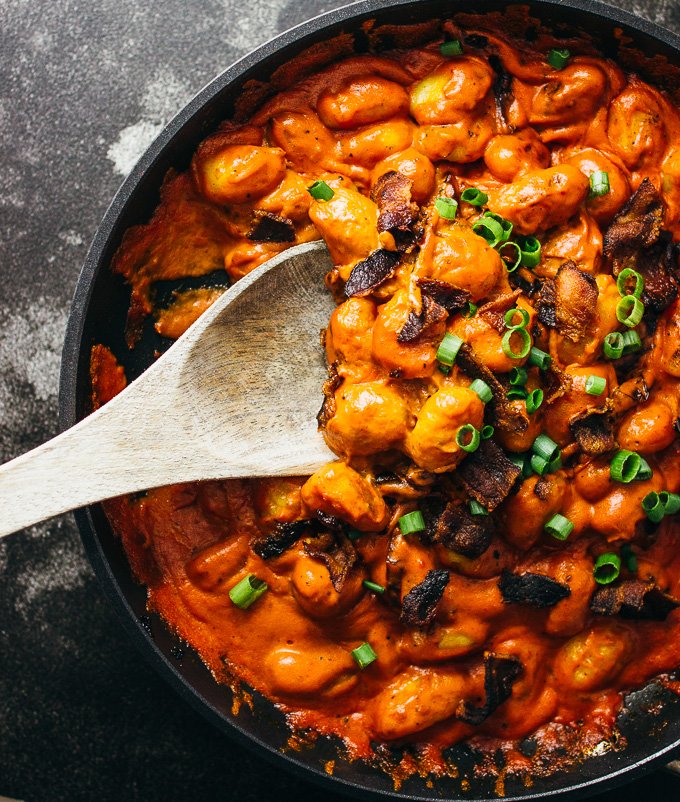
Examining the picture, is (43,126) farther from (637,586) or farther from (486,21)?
(637,586)

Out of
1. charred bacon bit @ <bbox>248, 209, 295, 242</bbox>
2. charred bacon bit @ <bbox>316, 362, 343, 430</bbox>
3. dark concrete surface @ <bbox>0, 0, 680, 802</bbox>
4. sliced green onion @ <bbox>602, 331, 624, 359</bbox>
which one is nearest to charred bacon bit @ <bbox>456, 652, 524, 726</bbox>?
dark concrete surface @ <bbox>0, 0, 680, 802</bbox>

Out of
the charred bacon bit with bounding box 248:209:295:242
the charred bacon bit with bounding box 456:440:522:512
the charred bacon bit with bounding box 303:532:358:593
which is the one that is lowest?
the charred bacon bit with bounding box 303:532:358:593

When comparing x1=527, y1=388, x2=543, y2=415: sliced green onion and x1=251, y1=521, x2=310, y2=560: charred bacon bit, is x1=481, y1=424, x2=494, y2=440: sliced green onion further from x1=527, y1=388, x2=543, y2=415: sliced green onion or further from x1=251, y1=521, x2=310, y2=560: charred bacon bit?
x1=251, y1=521, x2=310, y2=560: charred bacon bit

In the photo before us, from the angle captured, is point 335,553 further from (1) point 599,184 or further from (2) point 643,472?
(1) point 599,184

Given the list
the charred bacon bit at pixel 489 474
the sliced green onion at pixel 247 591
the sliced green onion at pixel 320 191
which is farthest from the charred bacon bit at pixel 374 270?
the sliced green onion at pixel 247 591

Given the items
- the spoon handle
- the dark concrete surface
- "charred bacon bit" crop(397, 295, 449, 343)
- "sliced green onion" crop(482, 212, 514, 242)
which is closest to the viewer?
the spoon handle

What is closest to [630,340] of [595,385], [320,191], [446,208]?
[595,385]

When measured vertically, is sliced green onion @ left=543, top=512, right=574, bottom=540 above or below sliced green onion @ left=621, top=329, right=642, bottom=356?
below

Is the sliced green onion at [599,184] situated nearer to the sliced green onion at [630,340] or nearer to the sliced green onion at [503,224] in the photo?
the sliced green onion at [503,224]
